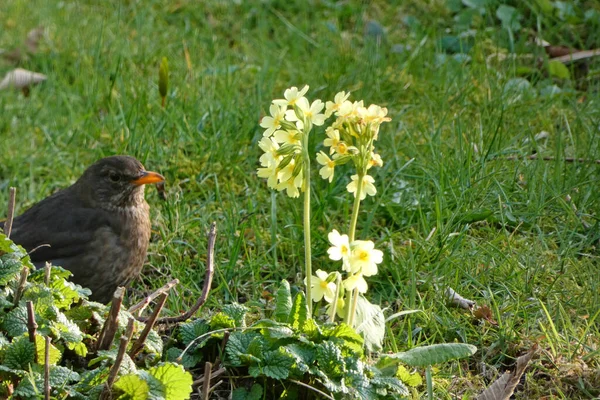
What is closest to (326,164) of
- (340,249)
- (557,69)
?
(340,249)

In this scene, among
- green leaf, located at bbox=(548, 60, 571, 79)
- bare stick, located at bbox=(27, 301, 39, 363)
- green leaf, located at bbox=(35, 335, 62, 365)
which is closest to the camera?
bare stick, located at bbox=(27, 301, 39, 363)

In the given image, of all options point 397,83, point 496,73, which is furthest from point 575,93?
point 397,83

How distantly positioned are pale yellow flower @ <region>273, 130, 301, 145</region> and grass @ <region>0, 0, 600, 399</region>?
89 cm

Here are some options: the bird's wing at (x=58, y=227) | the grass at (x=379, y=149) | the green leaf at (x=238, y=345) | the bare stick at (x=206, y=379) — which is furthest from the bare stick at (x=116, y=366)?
the bird's wing at (x=58, y=227)

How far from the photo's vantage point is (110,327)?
302cm

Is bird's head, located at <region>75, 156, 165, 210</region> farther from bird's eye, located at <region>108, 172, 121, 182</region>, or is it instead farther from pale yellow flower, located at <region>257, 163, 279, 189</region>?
pale yellow flower, located at <region>257, 163, 279, 189</region>

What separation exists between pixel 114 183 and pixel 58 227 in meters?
0.34

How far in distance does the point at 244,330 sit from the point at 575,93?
9.80 feet

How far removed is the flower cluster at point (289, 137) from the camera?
301 cm

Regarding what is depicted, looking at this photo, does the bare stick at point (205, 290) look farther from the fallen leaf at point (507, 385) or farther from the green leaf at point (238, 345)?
the fallen leaf at point (507, 385)

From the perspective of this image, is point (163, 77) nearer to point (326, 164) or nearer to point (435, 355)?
point (326, 164)

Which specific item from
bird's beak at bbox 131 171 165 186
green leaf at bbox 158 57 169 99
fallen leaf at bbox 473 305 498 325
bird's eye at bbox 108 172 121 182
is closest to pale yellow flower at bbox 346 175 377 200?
fallen leaf at bbox 473 305 498 325

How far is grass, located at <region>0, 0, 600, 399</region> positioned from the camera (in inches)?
147

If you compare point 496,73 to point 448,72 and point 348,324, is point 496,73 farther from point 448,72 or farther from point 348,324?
point 348,324
